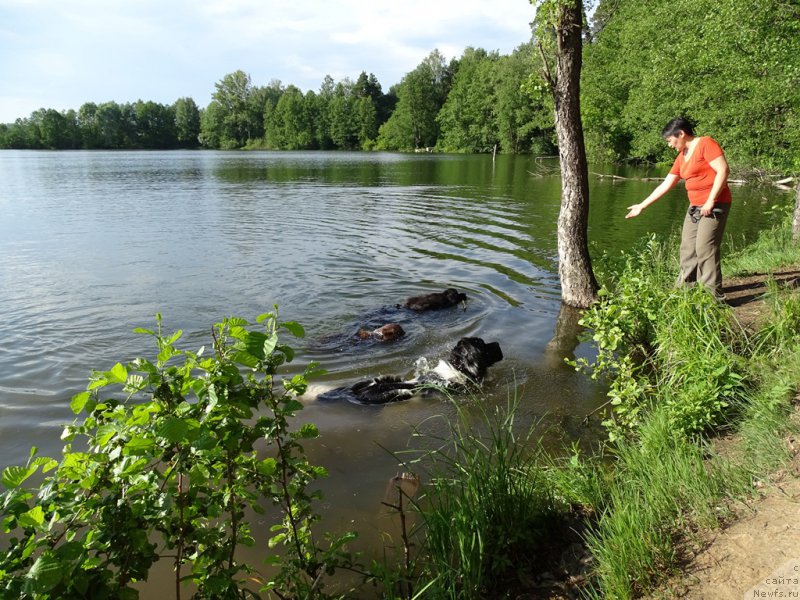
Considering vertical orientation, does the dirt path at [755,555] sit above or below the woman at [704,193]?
below

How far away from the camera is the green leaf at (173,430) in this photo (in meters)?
1.85

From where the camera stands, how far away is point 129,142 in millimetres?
114000

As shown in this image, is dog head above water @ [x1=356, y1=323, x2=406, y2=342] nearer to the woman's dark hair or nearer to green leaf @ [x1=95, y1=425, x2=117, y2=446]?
the woman's dark hair

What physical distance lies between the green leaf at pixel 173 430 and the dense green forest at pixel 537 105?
736 cm

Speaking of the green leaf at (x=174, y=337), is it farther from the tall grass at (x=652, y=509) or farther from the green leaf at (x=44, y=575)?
the tall grass at (x=652, y=509)

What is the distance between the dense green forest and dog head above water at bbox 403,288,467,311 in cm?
357

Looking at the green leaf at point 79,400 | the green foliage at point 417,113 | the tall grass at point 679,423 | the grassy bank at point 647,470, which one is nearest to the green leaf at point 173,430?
the green leaf at point 79,400

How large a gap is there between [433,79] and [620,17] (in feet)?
183

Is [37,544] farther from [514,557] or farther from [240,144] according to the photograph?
[240,144]

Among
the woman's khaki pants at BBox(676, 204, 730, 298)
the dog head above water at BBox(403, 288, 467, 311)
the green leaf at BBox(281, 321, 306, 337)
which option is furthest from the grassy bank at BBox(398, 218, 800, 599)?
the dog head above water at BBox(403, 288, 467, 311)

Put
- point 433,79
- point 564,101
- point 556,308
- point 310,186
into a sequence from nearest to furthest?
point 564,101, point 556,308, point 310,186, point 433,79

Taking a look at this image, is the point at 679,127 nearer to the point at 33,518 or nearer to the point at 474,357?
the point at 474,357

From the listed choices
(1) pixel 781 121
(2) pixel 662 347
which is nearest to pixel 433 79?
(1) pixel 781 121

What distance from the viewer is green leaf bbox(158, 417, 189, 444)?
6.07 feet
